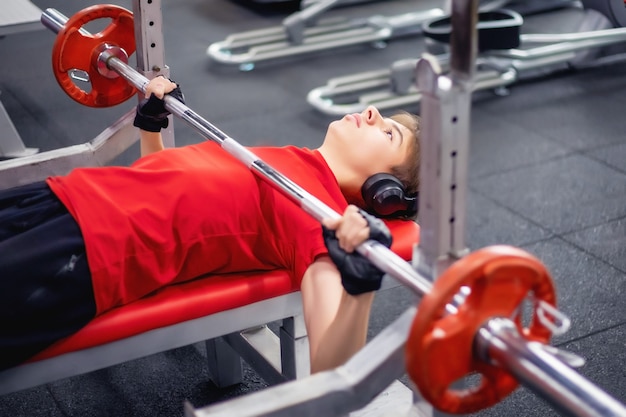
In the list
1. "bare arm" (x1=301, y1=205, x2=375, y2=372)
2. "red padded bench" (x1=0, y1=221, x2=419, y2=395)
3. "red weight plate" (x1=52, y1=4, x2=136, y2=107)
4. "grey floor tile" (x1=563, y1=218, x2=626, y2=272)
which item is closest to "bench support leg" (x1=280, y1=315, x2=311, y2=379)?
"red padded bench" (x1=0, y1=221, x2=419, y2=395)

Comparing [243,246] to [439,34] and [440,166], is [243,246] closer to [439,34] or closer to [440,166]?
[440,166]

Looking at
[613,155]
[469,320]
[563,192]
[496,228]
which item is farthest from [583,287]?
[469,320]

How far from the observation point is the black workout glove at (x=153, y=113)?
2156mm

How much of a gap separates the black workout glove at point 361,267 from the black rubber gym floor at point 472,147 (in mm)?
864

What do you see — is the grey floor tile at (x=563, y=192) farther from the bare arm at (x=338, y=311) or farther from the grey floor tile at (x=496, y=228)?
the bare arm at (x=338, y=311)

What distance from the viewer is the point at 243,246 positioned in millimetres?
1809

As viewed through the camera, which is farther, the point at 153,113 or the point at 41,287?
the point at 153,113

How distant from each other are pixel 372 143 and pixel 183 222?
17.6 inches

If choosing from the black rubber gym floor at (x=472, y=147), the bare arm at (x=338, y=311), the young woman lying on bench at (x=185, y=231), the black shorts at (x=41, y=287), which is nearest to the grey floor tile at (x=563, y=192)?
the black rubber gym floor at (x=472, y=147)

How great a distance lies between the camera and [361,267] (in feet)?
4.64

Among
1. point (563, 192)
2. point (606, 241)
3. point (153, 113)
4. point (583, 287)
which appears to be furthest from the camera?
point (563, 192)

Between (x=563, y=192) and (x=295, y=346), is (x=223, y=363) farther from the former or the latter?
(x=563, y=192)

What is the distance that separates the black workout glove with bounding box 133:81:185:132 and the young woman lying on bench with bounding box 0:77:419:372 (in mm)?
229

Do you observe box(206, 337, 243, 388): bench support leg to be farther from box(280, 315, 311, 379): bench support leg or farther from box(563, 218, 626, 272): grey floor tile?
box(563, 218, 626, 272): grey floor tile
